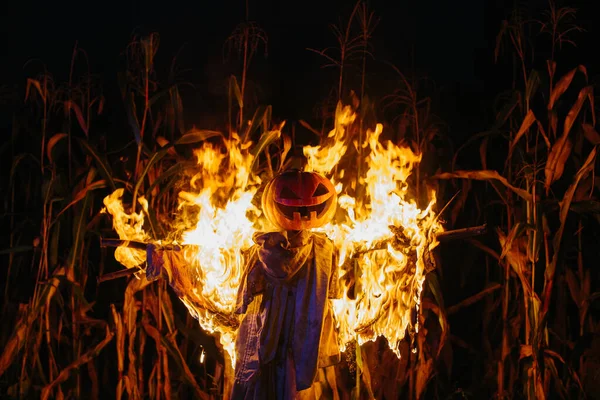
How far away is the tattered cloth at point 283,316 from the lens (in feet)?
8.56

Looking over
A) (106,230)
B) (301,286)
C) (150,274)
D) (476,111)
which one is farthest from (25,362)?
(476,111)

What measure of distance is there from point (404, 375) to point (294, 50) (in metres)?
2.46

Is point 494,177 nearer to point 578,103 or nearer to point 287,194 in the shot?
point 578,103

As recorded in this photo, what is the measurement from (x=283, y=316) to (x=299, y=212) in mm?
451

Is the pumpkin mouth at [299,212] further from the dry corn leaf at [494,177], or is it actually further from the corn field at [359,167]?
the dry corn leaf at [494,177]

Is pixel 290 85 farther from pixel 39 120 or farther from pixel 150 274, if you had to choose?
pixel 150 274

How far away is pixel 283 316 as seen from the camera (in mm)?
2658

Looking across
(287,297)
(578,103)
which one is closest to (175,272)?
(287,297)

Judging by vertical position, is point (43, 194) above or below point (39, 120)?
below

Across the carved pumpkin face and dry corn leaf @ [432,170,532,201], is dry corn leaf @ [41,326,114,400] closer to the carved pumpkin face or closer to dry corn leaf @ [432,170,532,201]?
the carved pumpkin face

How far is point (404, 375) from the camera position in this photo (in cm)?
354

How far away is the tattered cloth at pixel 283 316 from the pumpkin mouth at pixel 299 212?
10cm

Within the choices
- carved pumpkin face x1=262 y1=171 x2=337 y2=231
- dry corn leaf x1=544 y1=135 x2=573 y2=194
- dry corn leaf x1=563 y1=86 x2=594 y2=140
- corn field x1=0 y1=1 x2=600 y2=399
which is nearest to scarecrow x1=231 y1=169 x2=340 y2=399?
carved pumpkin face x1=262 y1=171 x2=337 y2=231

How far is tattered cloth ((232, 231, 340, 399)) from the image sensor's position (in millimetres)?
2609
